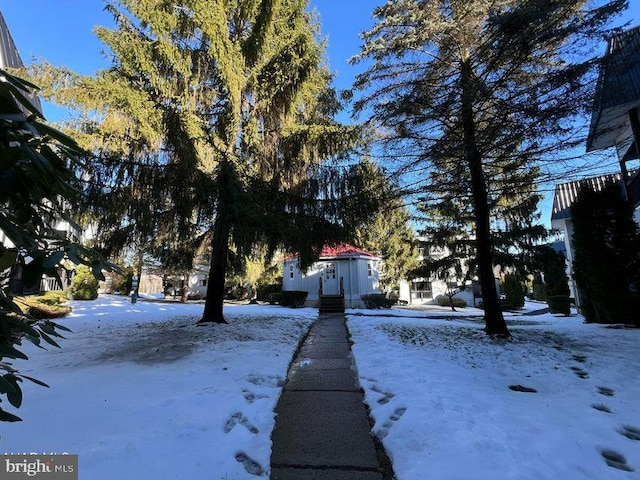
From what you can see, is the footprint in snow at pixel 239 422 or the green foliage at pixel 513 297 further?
→ the green foliage at pixel 513 297

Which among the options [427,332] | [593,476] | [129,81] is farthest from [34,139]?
[427,332]

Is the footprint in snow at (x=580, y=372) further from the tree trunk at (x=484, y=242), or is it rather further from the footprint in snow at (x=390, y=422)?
the footprint in snow at (x=390, y=422)

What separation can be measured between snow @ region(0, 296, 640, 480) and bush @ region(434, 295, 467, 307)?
1848 cm

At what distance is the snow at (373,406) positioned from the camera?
3.06 metres

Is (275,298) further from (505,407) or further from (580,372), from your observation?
(505,407)

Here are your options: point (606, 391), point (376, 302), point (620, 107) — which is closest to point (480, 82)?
point (620, 107)

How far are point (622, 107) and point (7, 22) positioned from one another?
21.8 meters

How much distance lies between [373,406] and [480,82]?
6.17 meters

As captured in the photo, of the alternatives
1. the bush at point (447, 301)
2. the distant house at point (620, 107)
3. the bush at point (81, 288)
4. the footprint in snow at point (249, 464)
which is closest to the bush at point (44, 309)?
the bush at point (81, 288)

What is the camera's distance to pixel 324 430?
384 cm

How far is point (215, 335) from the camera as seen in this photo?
7.97 meters

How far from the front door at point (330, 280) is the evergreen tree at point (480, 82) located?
503 inches

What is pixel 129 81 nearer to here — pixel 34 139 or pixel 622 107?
pixel 34 139

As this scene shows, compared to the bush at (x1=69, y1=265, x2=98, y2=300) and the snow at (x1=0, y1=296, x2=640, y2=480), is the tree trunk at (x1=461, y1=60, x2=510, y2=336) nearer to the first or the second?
the snow at (x1=0, y1=296, x2=640, y2=480)
